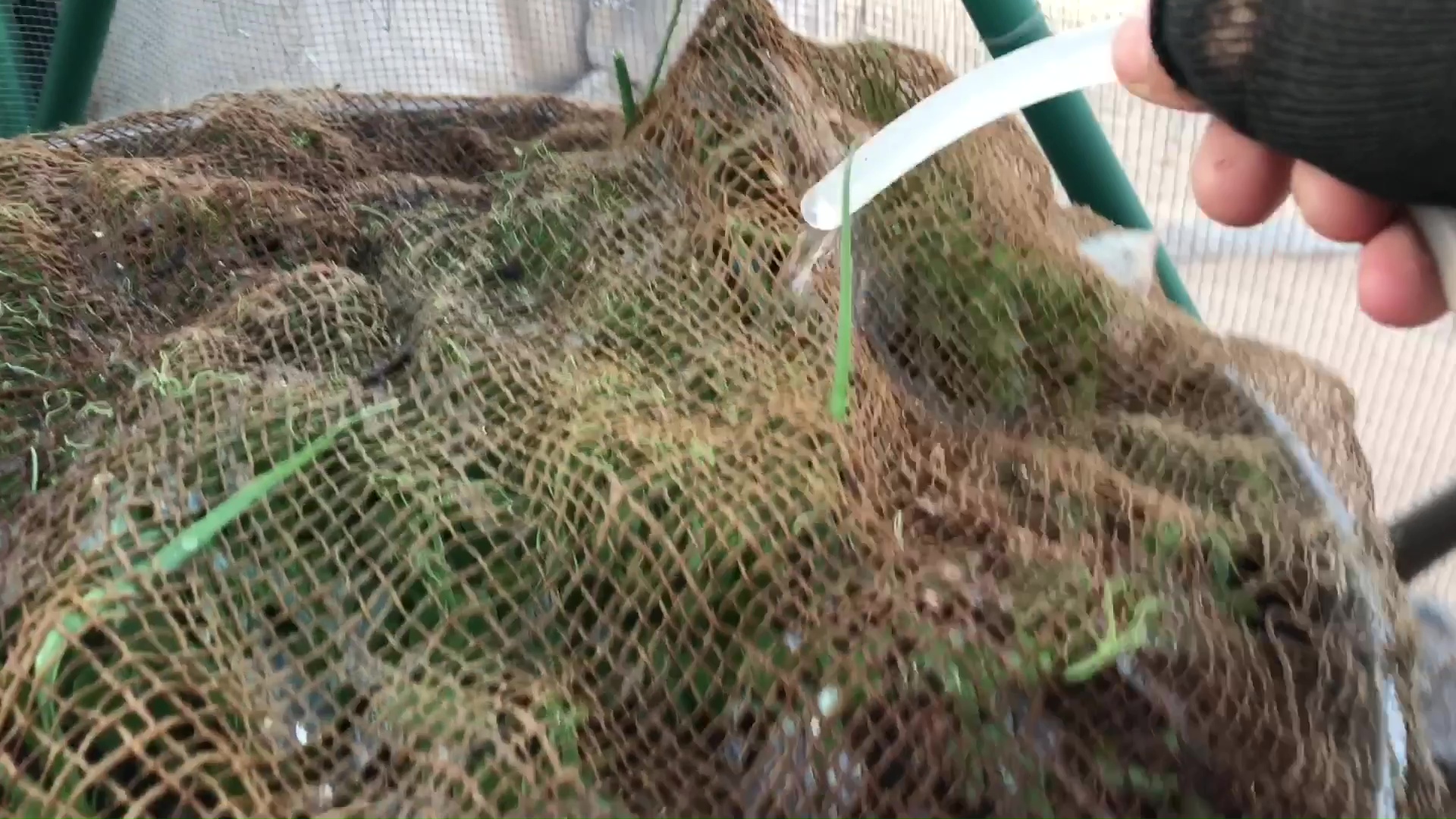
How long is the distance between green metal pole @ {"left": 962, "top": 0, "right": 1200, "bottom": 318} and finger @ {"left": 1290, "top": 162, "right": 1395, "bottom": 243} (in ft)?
0.92

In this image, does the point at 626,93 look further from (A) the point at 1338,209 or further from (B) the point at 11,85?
(B) the point at 11,85

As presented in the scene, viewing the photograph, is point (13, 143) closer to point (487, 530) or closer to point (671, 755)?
point (487, 530)

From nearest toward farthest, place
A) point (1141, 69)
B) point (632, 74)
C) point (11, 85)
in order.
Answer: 1. point (1141, 69)
2. point (11, 85)
3. point (632, 74)

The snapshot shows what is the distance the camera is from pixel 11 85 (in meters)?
1.04

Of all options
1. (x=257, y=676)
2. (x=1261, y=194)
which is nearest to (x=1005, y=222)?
(x=1261, y=194)

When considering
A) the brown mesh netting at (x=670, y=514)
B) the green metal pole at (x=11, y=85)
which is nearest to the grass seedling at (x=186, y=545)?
the brown mesh netting at (x=670, y=514)

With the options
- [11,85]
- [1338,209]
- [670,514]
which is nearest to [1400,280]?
[1338,209]

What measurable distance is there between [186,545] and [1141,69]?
1.45ft

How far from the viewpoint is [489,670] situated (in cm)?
40

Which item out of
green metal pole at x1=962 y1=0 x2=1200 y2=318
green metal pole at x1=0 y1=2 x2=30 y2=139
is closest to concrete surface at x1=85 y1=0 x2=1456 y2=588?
green metal pole at x1=0 y1=2 x2=30 y2=139

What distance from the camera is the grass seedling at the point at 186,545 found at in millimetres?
355

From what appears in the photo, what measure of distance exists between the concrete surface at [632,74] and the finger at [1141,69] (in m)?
0.59

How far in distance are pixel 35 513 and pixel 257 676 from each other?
13 centimetres

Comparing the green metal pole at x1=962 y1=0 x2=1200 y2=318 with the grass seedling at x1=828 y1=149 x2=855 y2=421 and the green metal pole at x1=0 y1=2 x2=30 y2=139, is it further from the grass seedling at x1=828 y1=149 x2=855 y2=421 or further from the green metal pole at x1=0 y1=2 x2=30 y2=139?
the green metal pole at x1=0 y1=2 x2=30 y2=139
